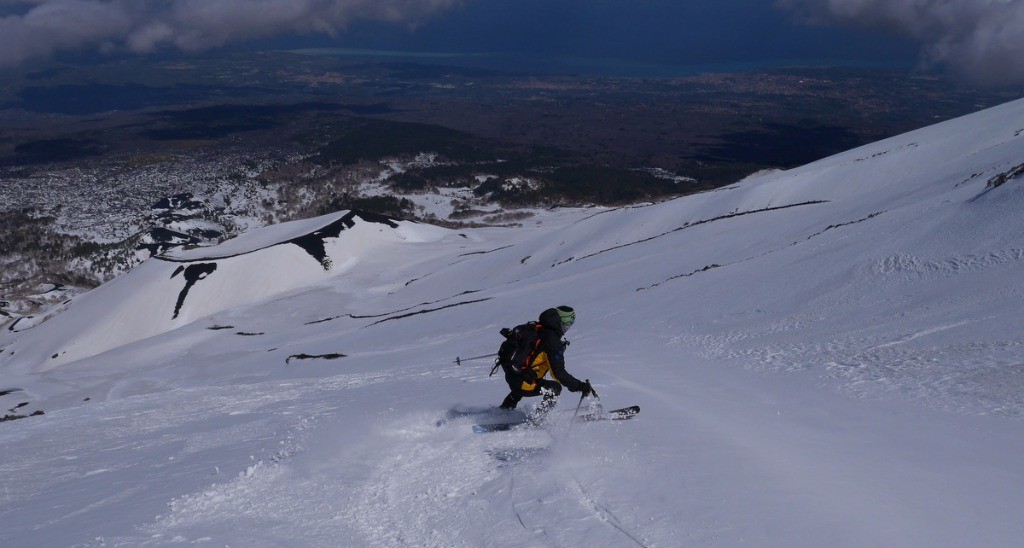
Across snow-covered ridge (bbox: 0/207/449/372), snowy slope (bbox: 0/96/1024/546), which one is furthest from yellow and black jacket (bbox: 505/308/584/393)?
snow-covered ridge (bbox: 0/207/449/372)

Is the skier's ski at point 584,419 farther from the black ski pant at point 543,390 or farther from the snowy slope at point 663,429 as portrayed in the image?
the black ski pant at point 543,390

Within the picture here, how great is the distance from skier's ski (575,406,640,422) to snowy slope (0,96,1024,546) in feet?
0.85

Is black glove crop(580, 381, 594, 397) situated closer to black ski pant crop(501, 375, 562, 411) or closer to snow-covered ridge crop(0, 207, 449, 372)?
black ski pant crop(501, 375, 562, 411)

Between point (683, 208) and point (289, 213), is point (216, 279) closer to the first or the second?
point (683, 208)

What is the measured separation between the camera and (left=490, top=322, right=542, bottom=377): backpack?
27.3 ft

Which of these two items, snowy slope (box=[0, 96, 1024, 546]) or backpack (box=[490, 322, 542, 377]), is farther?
backpack (box=[490, 322, 542, 377])

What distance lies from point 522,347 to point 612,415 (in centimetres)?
152

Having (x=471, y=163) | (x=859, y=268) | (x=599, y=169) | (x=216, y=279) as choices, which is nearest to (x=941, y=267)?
(x=859, y=268)

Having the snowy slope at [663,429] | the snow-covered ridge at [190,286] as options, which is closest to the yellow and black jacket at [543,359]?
the snowy slope at [663,429]

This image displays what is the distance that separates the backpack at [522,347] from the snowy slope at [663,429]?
0.88 m

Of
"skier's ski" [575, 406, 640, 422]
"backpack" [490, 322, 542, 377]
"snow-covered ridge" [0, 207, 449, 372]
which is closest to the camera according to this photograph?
"backpack" [490, 322, 542, 377]

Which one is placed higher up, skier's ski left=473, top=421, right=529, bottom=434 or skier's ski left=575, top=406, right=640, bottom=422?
skier's ski left=575, top=406, right=640, bottom=422

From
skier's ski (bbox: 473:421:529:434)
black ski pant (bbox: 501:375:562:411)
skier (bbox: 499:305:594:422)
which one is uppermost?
skier (bbox: 499:305:594:422)

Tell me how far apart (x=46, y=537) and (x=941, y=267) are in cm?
1622
